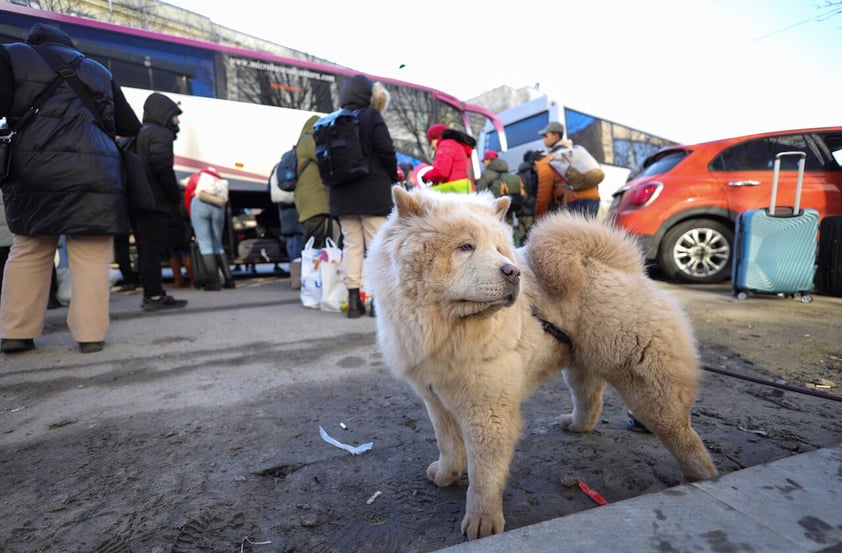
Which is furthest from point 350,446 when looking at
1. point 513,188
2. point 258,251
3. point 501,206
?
point 258,251

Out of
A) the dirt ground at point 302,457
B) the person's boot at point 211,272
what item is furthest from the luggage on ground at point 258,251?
the dirt ground at point 302,457

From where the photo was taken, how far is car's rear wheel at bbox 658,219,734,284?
6.13 meters

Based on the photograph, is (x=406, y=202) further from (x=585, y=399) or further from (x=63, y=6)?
(x=63, y=6)

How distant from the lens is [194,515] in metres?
1.54

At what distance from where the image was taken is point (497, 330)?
164 cm

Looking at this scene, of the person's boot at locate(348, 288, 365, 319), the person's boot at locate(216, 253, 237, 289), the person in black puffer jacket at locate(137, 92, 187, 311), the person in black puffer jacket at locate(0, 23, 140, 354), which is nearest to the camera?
the person in black puffer jacket at locate(0, 23, 140, 354)

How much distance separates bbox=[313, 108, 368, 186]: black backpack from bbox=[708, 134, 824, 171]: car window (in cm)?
539

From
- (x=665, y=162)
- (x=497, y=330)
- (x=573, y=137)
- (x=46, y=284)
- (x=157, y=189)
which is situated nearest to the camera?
(x=497, y=330)

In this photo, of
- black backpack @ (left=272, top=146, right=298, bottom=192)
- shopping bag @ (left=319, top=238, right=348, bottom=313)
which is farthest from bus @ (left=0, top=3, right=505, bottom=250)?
shopping bag @ (left=319, top=238, right=348, bottom=313)

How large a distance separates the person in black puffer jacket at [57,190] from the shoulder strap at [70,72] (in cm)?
3

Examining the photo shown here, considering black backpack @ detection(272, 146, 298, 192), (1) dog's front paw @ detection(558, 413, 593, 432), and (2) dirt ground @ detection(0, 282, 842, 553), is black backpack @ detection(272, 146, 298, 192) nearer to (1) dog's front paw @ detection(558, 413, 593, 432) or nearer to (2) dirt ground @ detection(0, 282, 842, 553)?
(2) dirt ground @ detection(0, 282, 842, 553)

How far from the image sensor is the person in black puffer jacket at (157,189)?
5176 millimetres

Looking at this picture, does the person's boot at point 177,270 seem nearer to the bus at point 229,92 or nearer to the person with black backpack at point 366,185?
the bus at point 229,92

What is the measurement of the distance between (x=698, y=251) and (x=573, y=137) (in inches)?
301
